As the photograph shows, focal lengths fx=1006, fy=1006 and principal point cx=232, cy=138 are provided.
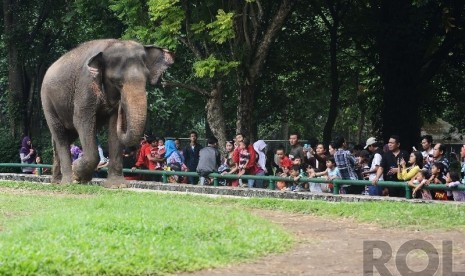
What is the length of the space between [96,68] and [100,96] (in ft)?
1.99

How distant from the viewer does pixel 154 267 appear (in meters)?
9.31

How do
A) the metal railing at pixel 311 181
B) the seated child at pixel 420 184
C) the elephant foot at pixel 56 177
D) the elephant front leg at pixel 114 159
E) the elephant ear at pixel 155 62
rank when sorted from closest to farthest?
the metal railing at pixel 311 181, the seated child at pixel 420 184, the elephant ear at pixel 155 62, the elephant front leg at pixel 114 159, the elephant foot at pixel 56 177

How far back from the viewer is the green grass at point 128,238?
9.02m

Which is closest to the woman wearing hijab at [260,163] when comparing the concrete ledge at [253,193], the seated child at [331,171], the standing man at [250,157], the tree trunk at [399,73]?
the standing man at [250,157]

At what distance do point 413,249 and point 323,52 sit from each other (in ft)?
77.8

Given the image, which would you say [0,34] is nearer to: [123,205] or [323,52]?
[323,52]

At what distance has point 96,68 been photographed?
1773cm

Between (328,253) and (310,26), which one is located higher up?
(310,26)

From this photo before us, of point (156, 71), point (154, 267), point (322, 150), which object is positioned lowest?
point (154, 267)

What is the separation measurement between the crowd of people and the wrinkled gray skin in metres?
3.16

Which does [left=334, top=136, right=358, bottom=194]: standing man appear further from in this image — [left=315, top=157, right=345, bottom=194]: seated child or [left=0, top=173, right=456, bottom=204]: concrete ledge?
[left=0, top=173, right=456, bottom=204]: concrete ledge

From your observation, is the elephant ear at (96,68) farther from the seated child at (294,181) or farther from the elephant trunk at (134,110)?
the seated child at (294,181)

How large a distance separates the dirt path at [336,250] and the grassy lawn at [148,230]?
0.26 m

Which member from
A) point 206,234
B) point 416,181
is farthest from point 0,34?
point 206,234
